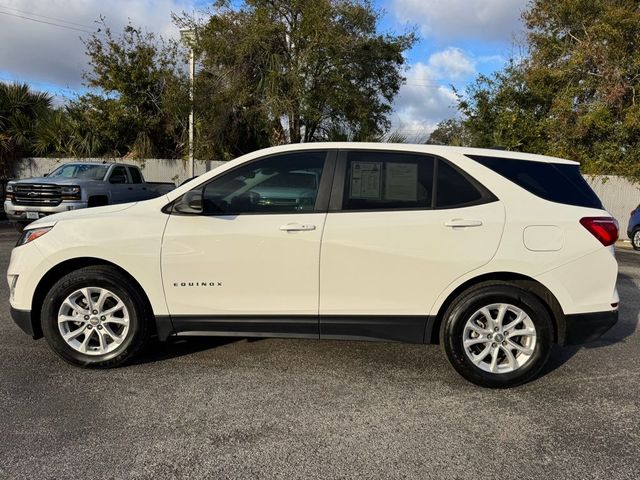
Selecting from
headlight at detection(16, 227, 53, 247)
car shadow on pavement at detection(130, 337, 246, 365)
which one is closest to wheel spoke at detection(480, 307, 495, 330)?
car shadow on pavement at detection(130, 337, 246, 365)

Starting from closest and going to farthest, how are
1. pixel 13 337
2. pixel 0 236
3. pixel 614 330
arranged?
pixel 13 337 → pixel 614 330 → pixel 0 236

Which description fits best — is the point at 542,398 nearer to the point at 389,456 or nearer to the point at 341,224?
the point at 389,456

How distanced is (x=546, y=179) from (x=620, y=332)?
7.87 feet

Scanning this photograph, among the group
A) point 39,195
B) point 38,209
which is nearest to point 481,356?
point 38,209

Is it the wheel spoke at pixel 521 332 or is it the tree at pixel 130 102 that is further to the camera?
the tree at pixel 130 102

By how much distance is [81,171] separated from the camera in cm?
1224

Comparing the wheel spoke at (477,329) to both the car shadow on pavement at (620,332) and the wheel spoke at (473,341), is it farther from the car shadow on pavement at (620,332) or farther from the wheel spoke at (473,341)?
the car shadow on pavement at (620,332)

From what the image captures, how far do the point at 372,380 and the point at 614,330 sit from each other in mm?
3058

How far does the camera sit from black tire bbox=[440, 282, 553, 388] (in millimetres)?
3711

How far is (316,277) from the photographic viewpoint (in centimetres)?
375

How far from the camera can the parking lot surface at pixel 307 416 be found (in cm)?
278

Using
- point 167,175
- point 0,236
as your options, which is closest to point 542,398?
point 0,236

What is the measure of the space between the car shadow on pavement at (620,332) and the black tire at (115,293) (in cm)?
325

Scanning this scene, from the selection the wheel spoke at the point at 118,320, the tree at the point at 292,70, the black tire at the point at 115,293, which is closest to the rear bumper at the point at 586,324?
the black tire at the point at 115,293
